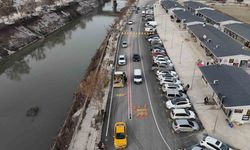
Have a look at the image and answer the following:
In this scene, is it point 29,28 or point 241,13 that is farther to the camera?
point 241,13

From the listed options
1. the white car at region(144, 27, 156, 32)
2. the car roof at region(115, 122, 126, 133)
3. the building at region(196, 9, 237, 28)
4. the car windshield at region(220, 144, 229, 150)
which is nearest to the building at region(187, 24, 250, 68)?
the building at region(196, 9, 237, 28)

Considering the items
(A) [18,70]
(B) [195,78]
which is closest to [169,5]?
(B) [195,78]

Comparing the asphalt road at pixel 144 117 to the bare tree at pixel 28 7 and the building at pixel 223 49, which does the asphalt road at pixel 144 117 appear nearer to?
the building at pixel 223 49

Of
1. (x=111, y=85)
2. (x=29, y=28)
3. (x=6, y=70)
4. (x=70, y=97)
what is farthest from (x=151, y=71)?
(x=29, y=28)

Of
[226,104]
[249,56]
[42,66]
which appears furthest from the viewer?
[42,66]

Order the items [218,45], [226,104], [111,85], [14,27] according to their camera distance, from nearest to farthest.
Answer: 1. [226,104]
2. [111,85]
3. [218,45]
4. [14,27]

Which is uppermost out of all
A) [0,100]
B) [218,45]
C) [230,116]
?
[218,45]

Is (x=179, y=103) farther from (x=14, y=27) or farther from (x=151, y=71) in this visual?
(x=14, y=27)
